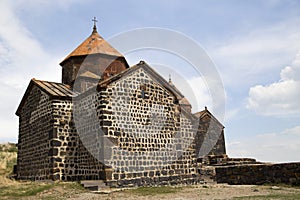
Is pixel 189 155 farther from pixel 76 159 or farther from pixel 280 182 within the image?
pixel 76 159

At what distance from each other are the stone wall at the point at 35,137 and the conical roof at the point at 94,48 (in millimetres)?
3841

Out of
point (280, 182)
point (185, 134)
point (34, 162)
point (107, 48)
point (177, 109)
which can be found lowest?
point (280, 182)

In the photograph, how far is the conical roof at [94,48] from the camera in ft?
64.2

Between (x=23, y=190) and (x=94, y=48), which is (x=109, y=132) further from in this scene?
(x=94, y=48)

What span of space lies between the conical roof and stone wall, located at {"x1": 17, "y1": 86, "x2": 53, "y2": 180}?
3.84m

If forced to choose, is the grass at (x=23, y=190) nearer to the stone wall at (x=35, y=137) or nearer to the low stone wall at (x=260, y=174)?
the stone wall at (x=35, y=137)

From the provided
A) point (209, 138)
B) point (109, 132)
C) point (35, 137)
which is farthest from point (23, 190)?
point (209, 138)

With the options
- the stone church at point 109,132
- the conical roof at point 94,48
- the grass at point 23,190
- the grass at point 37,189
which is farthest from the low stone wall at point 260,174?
the conical roof at point 94,48

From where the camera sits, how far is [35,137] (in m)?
17.0

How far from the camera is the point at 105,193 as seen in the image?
454 inches

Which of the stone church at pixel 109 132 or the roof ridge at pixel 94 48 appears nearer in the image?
the stone church at pixel 109 132

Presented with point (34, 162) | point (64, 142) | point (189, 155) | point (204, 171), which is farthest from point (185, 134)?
point (34, 162)

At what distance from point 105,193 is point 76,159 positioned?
14.4 feet

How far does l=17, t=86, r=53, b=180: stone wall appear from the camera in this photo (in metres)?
15.5
